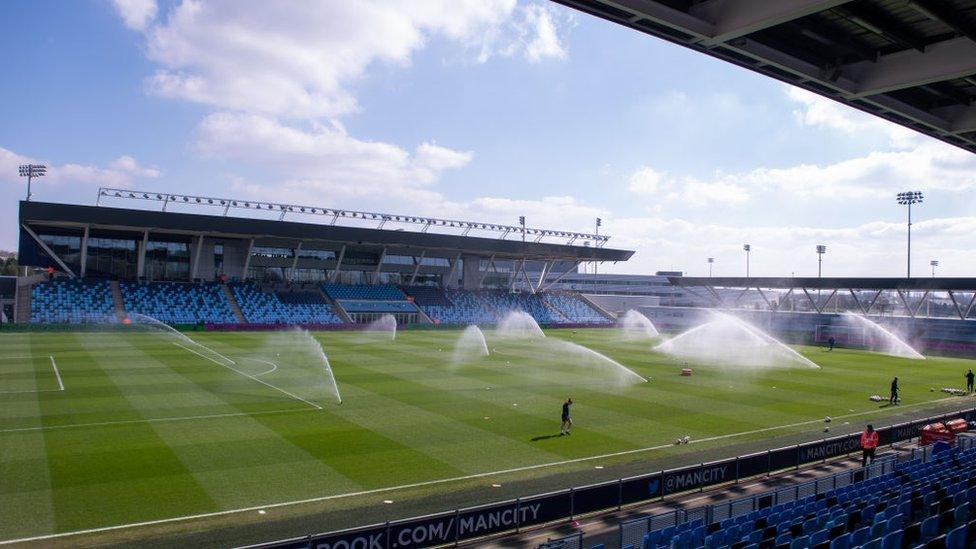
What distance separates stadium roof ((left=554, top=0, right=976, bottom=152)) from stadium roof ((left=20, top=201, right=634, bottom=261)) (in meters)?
75.3

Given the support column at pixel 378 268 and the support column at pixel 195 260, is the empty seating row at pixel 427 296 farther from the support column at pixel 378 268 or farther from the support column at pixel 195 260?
the support column at pixel 195 260

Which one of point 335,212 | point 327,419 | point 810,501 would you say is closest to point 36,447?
point 327,419

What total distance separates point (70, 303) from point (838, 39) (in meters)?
79.2

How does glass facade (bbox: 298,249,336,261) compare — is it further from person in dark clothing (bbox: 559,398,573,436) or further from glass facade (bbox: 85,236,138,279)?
person in dark clothing (bbox: 559,398,573,436)

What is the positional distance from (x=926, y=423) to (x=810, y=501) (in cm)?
1574

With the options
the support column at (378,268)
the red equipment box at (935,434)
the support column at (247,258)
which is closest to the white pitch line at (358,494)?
the red equipment box at (935,434)

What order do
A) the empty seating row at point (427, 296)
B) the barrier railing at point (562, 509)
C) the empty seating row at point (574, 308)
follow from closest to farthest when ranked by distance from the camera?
the barrier railing at point (562, 509) < the empty seating row at point (427, 296) < the empty seating row at point (574, 308)

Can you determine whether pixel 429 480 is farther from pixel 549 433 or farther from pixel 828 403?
pixel 828 403

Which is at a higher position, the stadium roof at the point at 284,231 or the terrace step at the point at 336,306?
the stadium roof at the point at 284,231

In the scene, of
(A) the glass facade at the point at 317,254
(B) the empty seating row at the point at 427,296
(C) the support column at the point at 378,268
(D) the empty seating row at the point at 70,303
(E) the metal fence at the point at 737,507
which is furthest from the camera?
(B) the empty seating row at the point at 427,296

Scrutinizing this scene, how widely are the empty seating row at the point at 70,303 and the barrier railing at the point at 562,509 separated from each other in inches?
2708

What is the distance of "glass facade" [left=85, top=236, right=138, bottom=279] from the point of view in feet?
268

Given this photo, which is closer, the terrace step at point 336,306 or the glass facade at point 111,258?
the glass facade at point 111,258

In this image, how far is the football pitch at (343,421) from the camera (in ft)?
60.8
